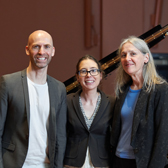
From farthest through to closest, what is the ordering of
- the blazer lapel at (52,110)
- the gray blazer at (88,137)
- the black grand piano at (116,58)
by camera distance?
the black grand piano at (116,58) → the gray blazer at (88,137) → the blazer lapel at (52,110)

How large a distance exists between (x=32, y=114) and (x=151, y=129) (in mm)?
799

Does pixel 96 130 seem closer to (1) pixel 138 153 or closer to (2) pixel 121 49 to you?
(1) pixel 138 153

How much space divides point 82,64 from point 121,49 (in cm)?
34

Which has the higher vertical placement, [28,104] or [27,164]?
[28,104]

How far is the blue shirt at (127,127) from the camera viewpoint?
1.76m

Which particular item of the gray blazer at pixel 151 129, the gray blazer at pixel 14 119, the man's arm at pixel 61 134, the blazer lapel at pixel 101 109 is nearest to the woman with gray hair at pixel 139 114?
the gray blazer at pixel 151 129

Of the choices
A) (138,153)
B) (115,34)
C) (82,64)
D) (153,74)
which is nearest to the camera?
(138,153)

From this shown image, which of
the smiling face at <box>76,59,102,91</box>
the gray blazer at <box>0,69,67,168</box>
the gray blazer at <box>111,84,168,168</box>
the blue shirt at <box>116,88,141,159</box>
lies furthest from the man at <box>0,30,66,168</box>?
the gray blazer at <box>111,84,168,168</box>

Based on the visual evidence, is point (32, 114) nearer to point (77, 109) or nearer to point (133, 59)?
point (77, 109)

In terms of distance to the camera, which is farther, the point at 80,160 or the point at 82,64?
the point at 82,64

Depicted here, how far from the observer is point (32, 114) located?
1.69 m

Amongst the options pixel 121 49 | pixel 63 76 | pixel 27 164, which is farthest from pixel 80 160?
pixel 63 76

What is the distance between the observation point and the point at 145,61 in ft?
6.00

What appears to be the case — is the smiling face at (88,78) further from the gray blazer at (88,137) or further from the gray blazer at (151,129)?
the gray blazer at (151,129)
